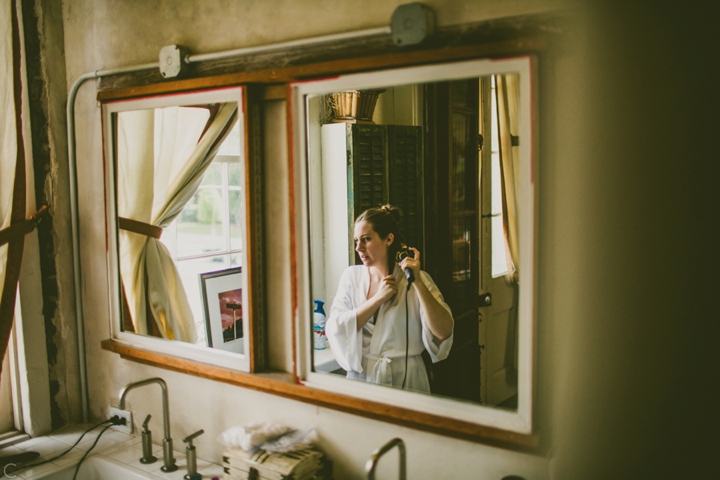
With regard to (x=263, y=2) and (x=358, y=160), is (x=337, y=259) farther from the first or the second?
(x=263, y=2)

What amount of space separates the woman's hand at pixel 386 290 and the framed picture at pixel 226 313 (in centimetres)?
53

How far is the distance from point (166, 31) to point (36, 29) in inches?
25.5

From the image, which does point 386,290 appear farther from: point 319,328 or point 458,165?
point 458,165

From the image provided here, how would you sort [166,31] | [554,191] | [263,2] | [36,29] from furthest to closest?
[36,29] < [166,31] < [263,2] < [554,191]

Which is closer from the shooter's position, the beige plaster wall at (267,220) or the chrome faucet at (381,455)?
the chrome faucet at (381,455)

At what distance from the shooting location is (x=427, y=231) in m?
2.60

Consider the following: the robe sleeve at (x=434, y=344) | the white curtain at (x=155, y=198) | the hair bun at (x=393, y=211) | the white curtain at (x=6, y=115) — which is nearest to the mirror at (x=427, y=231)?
the robe sleeve at (x=434, y=344)

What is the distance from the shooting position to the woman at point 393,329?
192 cm

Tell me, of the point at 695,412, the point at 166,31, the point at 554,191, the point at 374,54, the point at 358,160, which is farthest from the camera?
the point at 358,160

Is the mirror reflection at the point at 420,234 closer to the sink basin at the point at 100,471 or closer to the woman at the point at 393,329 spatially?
the woman at the point at 393,329

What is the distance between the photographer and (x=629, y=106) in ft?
3.92

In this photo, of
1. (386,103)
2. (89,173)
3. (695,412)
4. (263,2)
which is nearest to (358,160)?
(386,103)

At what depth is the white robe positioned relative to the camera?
1.92 meters

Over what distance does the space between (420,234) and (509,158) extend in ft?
2.94
